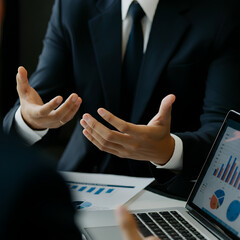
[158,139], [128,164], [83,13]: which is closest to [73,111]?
[158,139]

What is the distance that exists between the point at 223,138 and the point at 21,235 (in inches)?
27.2

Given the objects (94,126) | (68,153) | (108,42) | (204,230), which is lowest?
(68,153)

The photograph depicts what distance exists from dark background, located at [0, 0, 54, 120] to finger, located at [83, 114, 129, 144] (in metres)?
1.80

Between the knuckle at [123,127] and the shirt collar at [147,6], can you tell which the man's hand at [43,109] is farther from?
the shirt collar at [147,6]

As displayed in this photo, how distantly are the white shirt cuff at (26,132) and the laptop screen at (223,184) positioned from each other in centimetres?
52

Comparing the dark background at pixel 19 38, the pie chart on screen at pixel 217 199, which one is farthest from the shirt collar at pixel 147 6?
the dark background at pixel 19 38

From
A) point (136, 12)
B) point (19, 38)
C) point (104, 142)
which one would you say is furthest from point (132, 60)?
point (19, 38)

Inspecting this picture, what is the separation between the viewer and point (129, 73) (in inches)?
58.5

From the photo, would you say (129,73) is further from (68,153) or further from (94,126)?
(94,126)

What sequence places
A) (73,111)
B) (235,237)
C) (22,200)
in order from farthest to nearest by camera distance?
1. (73,111)
2. (235,237)
3. (22,200)

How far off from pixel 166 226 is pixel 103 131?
0.26 metres

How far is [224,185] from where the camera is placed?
3.16 ft

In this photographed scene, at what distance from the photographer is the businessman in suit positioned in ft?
4.56

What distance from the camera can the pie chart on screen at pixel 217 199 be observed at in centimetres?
96
